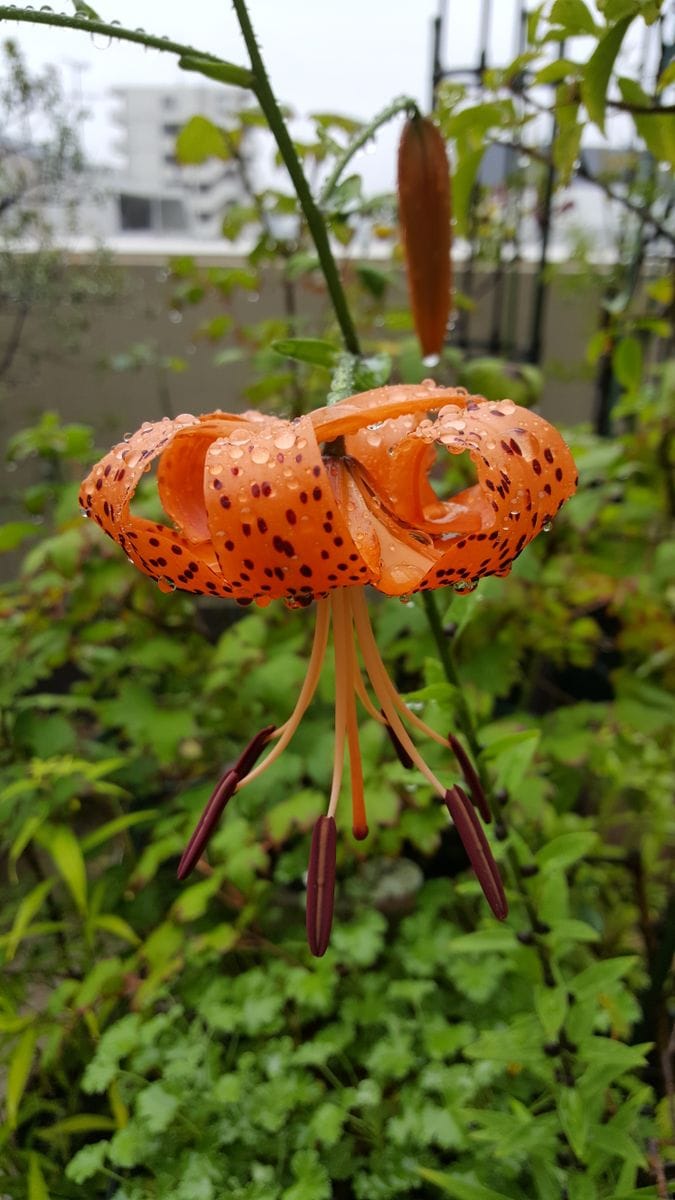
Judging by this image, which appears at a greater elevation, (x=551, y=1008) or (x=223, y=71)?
(x=223, y=71)

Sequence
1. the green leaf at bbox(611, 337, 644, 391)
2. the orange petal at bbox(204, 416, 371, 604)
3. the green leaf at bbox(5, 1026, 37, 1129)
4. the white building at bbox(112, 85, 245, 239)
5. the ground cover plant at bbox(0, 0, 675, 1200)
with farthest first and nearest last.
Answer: the white building at bbox(112, 85, 245, 239), the green leaf at bbox(611, 337, 644, 391), the green leaf at bbox(5, 1026, 37, 1129), the ground cover plant at bbox(0, 0, 675, 1200), the orange petal at bbox(204, 416, 371, 604)

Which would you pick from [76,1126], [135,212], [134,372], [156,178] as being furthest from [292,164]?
[156,178]

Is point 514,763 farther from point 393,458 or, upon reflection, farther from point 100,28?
point 100,28

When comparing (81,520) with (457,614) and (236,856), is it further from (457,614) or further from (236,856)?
(457,614)

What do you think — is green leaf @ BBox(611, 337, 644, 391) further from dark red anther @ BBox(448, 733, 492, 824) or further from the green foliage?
dark red anther @ BBox(448, 733, 492, 824)

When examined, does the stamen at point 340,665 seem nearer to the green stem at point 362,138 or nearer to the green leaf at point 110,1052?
the green stem at point 362,138

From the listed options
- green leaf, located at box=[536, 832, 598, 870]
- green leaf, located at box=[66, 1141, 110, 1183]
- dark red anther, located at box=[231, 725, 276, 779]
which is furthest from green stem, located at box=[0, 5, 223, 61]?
green leaf, located at box=[66, 1141, 110, 1183]
